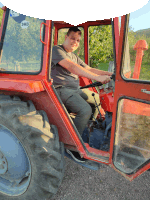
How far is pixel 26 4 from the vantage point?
586 millimetres

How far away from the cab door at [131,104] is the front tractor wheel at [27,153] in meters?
0.63

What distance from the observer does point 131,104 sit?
56.5 inches

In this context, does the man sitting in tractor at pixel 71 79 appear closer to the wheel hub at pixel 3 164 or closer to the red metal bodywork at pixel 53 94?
the red metal bodywork at pixel 53 94

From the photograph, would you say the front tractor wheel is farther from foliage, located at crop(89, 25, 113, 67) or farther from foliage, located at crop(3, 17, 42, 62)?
foliage, located at crop(89, 25, 113, 67)

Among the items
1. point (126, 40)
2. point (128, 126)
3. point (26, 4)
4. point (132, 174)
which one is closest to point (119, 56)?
point (126, 40)

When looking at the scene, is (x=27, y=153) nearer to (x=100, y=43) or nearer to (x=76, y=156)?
(x=76, y=156)

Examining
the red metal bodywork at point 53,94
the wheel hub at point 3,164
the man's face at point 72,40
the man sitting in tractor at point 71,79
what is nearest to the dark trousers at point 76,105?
the man sitting in tractor at point 71,79

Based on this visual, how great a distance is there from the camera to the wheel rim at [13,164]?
1713 mm

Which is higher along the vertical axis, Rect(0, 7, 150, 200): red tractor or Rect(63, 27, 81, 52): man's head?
Rect(63, 27, 81, 52): man's head

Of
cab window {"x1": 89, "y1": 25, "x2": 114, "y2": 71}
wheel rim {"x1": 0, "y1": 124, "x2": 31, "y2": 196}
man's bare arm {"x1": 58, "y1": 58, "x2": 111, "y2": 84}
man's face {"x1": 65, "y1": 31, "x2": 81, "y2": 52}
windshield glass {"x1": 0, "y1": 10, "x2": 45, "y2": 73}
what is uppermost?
cab window {"x1": 89, "y1": 25, "x2": 114, "y2": 71}

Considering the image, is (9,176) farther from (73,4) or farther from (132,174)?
(73,4)

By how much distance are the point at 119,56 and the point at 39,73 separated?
2.52 ft

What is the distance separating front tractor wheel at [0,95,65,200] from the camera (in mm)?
1518

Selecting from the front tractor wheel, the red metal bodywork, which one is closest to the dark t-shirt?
the red metal bodywork
